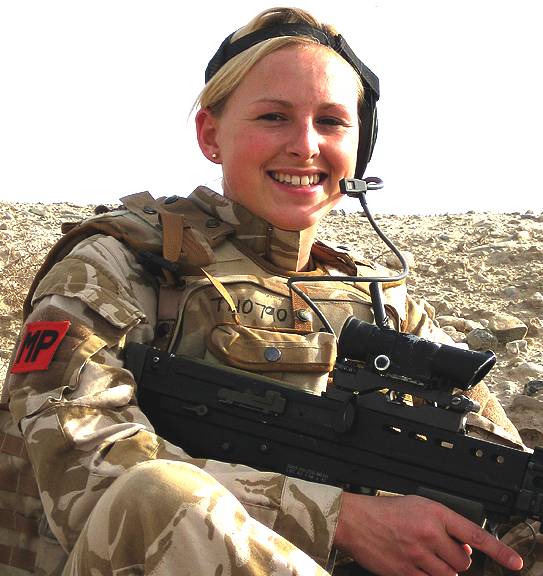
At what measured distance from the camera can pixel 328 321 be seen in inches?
131

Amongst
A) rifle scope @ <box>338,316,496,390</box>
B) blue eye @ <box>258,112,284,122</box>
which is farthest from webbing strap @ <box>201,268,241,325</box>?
blue eye @ <box>258,112,284,122</box>

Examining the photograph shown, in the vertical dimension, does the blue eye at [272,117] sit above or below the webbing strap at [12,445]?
above

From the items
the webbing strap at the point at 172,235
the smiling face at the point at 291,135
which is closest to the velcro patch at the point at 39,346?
the webbing strap at the point at 172,235

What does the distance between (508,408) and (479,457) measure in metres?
2.48

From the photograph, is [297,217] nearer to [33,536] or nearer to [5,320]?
[33,536]

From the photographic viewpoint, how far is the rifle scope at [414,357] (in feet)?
8.43

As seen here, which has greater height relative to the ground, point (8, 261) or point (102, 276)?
point (102, 276)

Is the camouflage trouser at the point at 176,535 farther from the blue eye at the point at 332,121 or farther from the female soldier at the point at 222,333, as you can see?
the blue eye at the point at 332,121

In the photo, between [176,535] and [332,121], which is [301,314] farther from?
[176,535]

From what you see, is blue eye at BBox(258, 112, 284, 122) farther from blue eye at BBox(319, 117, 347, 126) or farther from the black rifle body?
the black rifle body

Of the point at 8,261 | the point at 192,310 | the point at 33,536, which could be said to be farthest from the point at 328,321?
the point at 8,261

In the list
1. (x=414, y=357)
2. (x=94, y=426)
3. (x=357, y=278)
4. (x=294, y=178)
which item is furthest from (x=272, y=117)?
(x=94, y=426)

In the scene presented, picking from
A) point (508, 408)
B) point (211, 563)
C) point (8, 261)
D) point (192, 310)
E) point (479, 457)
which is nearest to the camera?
point (211, 563)

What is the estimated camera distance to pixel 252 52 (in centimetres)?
332
